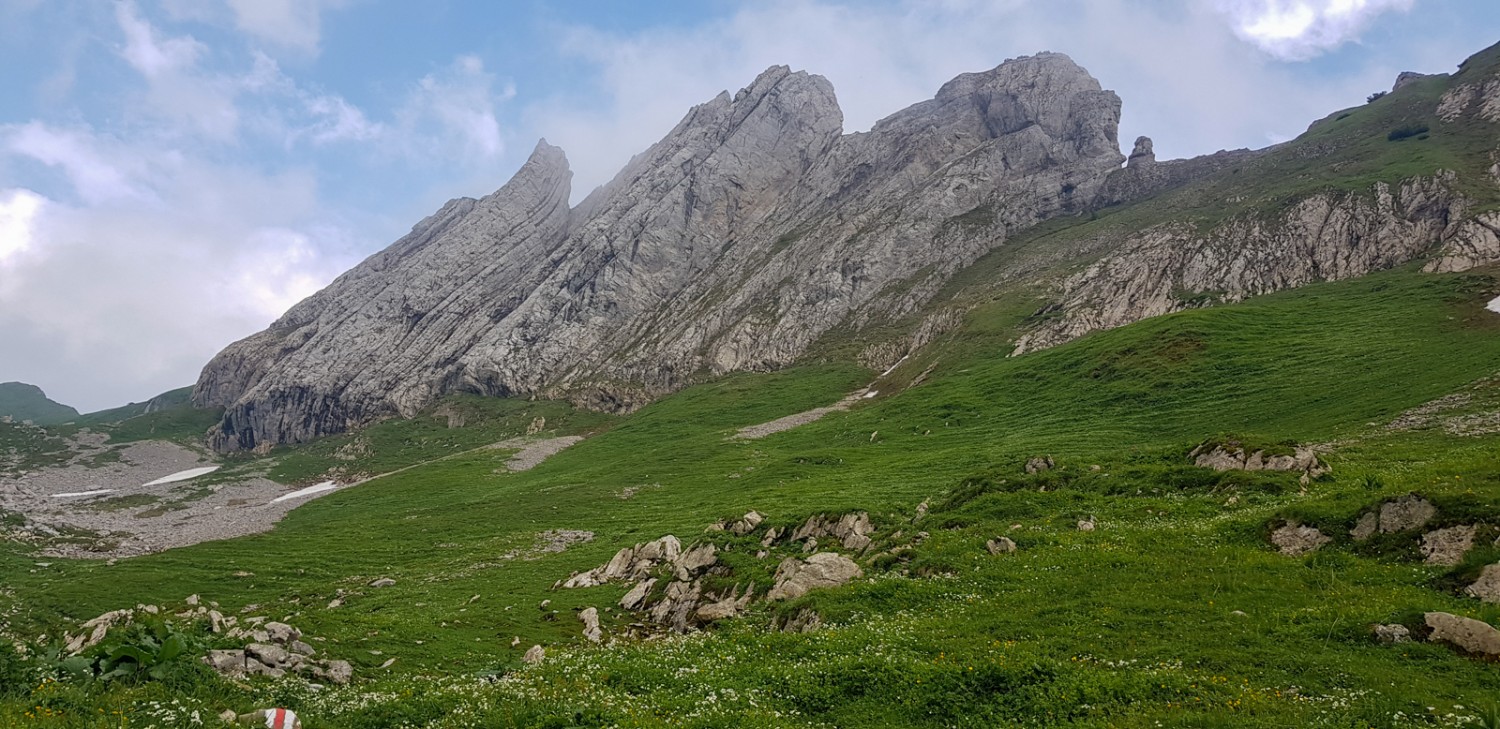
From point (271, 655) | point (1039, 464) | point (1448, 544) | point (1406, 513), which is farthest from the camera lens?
point (1039, 464)

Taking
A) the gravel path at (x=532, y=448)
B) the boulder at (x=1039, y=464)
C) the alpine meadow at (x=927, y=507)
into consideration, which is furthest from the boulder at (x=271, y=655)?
the gravel path at (x=532, y=448)

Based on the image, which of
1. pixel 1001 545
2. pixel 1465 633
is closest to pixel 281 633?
pixel 1001 545

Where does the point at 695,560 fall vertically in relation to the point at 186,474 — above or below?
below

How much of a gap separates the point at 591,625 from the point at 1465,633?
28.9m

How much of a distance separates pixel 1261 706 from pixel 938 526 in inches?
786

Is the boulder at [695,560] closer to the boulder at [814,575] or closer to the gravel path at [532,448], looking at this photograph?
the boulder at [814,575]

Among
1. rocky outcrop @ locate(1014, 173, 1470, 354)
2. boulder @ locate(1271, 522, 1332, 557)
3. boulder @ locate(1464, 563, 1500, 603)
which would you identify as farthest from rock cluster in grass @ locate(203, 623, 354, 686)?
rocky outcrop @ locate(1014, 173, 1470, 354)

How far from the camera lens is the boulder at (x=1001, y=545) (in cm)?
2517

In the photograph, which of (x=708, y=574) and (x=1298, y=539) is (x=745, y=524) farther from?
(x=1298, y=539)

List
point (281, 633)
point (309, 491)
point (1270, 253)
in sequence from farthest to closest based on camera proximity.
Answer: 1. point (309, 491)
2. point (1270, 253)
3. point (281, 633)

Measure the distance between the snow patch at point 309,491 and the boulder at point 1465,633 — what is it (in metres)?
130

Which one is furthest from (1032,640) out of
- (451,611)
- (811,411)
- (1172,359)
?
(811,411)

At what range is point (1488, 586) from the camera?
1490cm

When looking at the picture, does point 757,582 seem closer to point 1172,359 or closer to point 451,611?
point 451,611
